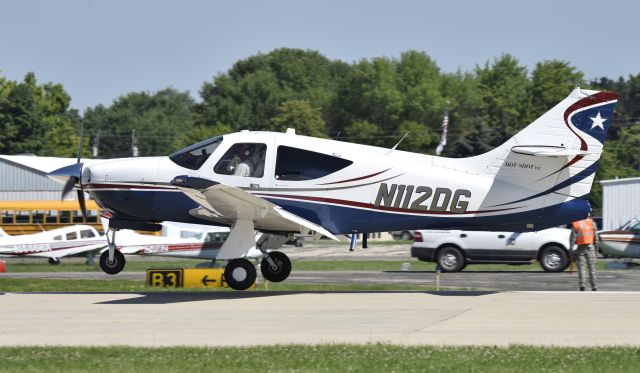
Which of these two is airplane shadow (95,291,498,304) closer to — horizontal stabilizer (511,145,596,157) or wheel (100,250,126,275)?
wheel (100,250,126,275)

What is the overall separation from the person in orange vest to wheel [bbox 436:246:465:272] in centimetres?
947

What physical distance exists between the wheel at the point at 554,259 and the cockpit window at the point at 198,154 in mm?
14832

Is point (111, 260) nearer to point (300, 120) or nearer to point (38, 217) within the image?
point (38, 217)

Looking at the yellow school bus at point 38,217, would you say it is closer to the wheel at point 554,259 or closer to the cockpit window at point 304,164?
the wheel at point 554,259

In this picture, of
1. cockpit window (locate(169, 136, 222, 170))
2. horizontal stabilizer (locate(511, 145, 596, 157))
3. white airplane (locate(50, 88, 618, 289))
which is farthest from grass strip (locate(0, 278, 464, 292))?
horizontal stabilizer (locate(511, 145, 596, 157))

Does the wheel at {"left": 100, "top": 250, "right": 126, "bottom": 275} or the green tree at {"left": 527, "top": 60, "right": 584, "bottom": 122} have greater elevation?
the green tree at {"left": 527, "top": 60, "right": 584, "bottom": 122}

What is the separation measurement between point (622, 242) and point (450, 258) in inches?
253

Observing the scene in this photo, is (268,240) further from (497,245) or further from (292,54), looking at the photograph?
(292,54)

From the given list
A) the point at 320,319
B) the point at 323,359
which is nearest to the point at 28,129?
the point at 320,319

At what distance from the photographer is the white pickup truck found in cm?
2992

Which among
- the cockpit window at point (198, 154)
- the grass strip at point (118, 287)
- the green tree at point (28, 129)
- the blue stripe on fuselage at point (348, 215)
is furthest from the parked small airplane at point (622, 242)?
the green tree at point (28, 129)

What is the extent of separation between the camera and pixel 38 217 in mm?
47688

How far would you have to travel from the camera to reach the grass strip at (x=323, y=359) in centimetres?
1110

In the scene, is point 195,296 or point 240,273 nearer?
point 240,273
